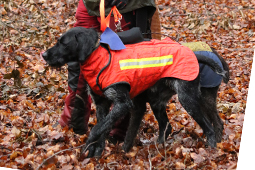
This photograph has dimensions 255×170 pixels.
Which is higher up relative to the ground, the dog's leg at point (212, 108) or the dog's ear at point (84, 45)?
the dog's ear at point (84, 45)

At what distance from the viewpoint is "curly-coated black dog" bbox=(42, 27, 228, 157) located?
4.13 meters

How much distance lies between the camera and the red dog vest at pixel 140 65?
4.14m

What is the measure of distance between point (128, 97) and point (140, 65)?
462 millimetres

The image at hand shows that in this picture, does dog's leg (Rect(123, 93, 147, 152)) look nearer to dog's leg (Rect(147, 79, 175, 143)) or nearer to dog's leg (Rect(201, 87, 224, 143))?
dog's leg (Rect(147, 79, 175, 143))

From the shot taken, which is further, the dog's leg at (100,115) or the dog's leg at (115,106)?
the dog's leg at (100,115)

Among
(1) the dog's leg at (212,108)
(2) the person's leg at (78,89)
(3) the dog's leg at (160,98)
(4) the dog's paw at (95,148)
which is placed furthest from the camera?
(2) the person's leg at (78,89)

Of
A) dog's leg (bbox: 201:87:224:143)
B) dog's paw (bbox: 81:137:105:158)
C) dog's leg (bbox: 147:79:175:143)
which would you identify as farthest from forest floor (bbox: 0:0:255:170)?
dog's leg (bbox: 147:79:175:143)

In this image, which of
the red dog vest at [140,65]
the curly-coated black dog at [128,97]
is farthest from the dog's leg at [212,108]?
the red dog vest at [140,65]

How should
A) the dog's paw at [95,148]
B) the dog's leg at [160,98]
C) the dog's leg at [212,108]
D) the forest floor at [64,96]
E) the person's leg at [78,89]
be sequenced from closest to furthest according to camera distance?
the forest floor at [64,96]
the dog's paw at [95,148]
the dog's leg at [160,98]
the dog's leg at [212,108]
the person's leg at [78,89]

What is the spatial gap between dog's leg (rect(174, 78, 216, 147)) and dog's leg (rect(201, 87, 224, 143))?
225 millimetres

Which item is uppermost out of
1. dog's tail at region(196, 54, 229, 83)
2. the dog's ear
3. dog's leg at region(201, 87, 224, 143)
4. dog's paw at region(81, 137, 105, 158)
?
the dog's ear

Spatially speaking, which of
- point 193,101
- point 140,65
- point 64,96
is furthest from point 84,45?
point 64,96

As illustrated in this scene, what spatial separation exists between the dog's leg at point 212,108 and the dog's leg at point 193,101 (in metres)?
0.23

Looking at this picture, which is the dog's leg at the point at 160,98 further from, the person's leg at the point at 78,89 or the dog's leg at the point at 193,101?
the person's leg at the point at 78,89
